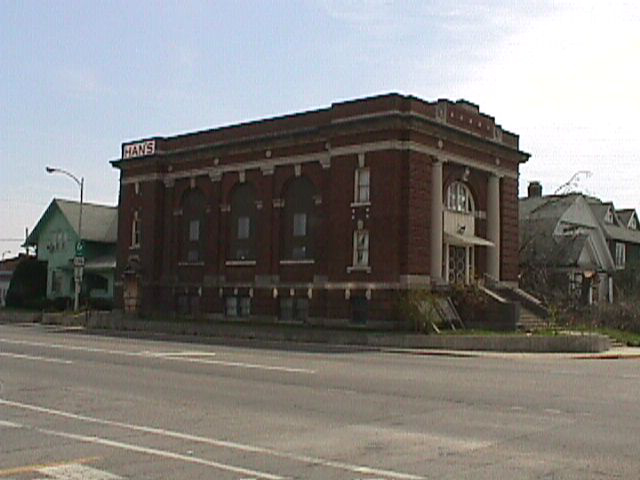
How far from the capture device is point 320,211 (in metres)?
42.8

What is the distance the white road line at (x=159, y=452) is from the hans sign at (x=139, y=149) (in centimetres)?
4055

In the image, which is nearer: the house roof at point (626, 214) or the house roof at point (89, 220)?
the house roof at point (89, 220)

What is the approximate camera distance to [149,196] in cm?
5147

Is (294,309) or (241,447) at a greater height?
(294,309)

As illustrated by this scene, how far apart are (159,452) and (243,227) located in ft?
121

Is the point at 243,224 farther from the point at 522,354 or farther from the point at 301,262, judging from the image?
the point at 522,354

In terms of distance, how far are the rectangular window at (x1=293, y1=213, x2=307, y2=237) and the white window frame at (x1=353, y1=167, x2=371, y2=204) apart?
4.39 metres

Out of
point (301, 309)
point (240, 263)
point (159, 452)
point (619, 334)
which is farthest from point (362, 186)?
point (159, 452)

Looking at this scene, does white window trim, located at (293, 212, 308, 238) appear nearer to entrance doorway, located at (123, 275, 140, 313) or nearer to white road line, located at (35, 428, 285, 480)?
entrance doorway, located at (123, 275, 140, 313)

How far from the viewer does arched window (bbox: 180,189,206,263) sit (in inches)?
1951

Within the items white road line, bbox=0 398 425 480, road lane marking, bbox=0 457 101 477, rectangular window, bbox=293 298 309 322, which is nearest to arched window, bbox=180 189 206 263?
rectangular window, bbox=293 298 309 322

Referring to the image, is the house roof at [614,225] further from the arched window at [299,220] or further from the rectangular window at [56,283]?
the rectangular window at [56,283]

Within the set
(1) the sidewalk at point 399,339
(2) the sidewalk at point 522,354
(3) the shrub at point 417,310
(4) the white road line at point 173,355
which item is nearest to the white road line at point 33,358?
(4) the white road line at point 173,355

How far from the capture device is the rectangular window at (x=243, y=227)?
1845 inches
